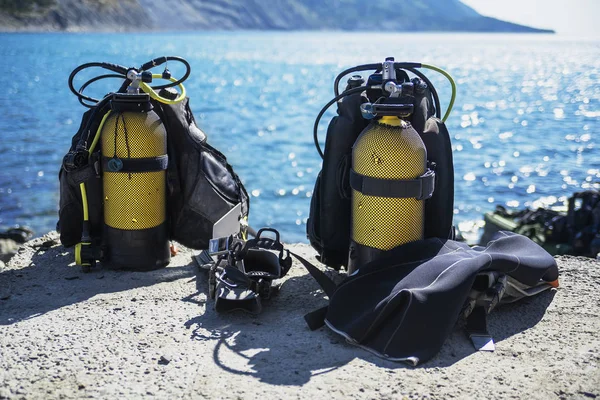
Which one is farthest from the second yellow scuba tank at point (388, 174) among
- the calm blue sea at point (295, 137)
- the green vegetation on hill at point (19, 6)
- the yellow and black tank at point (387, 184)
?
the green vegetation on hill at point (19, 6)

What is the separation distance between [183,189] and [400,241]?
161 cm

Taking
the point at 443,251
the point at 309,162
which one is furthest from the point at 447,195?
the point at 309,162

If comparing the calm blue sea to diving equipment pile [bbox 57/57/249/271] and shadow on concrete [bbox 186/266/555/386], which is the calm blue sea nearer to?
diving equipment pile [bbox 57/57/249/271]

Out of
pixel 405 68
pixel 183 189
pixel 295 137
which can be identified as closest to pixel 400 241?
pixel 405 68

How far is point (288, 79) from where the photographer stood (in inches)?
1789

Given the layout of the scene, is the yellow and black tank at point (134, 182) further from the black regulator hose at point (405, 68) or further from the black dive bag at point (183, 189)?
the black regulator hose at point (405, 68)

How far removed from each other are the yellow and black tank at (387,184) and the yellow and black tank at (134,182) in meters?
1.28

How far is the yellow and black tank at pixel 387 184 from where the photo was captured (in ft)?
12.0

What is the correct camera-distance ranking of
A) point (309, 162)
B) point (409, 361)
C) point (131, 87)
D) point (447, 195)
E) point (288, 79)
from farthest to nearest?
1. point (288, 79)
2. point (309, 162)
3. point (131, 87)
4. point (447, 195)
5. point (409, 361)

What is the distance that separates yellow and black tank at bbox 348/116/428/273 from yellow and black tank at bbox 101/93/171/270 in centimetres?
128

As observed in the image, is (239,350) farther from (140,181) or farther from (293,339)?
(140,181)

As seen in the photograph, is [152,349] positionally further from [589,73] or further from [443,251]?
[589,73]

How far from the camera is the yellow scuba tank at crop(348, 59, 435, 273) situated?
12.0 ft

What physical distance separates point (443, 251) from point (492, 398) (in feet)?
3.09
